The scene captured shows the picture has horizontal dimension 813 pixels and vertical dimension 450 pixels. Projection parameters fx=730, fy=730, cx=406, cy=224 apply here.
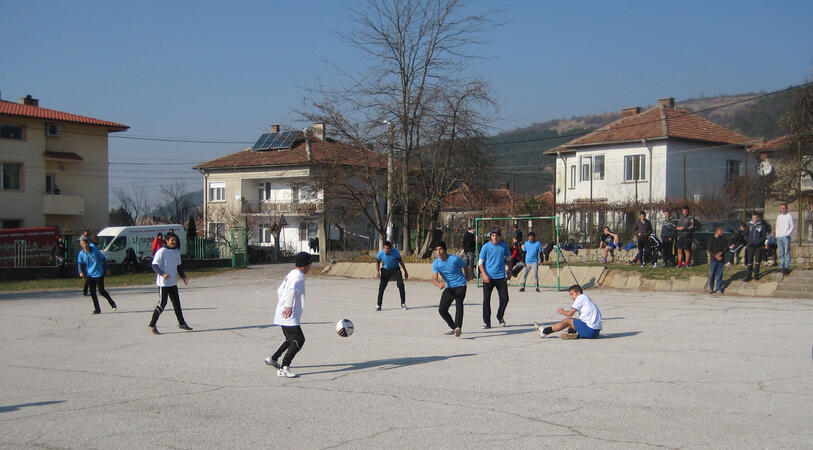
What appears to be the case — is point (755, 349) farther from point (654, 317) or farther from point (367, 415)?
point (367, 415)

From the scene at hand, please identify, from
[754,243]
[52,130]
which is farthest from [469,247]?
[52,130]

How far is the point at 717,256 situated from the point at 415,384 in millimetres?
12886

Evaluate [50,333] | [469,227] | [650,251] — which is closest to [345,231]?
[469,227]

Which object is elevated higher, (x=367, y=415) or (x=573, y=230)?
(x=573, y=230)

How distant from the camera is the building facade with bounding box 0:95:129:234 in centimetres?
4478

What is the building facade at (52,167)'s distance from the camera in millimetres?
44781

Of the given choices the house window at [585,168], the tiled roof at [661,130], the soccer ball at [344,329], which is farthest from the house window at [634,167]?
the soccer ball at [344,329]

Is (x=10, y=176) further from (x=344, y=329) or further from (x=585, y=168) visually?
(x=344, y=329)

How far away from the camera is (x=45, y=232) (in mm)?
32250

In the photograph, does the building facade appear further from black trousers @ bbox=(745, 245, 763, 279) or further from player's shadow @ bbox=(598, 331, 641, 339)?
player's shadow @ bbox=(598, 331, 641, 339)

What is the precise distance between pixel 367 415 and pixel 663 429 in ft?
9.18

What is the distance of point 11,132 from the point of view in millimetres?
45031

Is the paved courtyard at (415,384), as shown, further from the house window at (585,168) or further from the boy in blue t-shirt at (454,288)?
the house window at (585,168)

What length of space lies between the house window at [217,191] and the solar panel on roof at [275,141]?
438 cm
